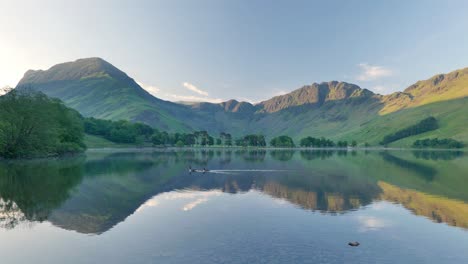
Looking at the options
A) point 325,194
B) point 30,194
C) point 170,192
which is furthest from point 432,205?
point 30,194

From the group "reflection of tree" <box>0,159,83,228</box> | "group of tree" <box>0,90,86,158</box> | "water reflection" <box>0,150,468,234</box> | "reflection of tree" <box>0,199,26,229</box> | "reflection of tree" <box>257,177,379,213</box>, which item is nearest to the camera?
"reflection of tree" <box>0,199,26,229</box>

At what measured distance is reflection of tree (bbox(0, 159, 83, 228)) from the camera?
4675 centimetres

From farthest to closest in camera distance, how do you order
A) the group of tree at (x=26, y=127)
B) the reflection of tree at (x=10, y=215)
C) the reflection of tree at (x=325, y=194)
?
the group of tree at (x=26, y=127) → the reflection of tree at (x=325, y=194) → the reflection of tree at (x=10, y=215)

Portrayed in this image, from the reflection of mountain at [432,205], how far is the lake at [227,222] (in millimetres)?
175

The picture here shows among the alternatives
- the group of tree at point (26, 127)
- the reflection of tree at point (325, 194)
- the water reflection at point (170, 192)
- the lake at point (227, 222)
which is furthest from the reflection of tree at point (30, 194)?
the group of tree at point (26, 127)

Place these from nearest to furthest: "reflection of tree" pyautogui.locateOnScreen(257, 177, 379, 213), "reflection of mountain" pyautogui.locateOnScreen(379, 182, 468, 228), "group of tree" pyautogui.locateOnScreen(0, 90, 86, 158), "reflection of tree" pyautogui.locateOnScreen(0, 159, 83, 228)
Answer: "reflection of tree" pyautogui.locateOnScreen(0, 159, 83, 228)
"reflection of mountain" pyautogui.locateOnScreen(379, 182, 468, 228)
"reflection of tree" pyautogui.locateOnScreen(257, 177, 379, 213)
"group of tree" pyautogui.locateOnScreen(0, 90, 86, 158)

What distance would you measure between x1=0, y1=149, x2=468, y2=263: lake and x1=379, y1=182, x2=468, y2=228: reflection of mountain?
17 cm

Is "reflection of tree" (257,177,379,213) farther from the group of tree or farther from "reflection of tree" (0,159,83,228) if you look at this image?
the group of tree

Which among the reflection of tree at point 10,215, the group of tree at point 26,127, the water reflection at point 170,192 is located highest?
the group of tree at point 26,127

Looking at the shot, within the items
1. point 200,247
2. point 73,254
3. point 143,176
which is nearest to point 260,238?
point 200,247

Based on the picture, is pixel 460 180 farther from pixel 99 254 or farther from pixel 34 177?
pixel 34 177

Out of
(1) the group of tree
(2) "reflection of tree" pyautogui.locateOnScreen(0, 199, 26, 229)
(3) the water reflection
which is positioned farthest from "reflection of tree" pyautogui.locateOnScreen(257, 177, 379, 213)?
(1) the group of tree

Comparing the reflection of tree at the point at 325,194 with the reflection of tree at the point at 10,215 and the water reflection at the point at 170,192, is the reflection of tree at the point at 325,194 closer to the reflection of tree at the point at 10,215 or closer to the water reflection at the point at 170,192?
the water reflection at the point at 170,192

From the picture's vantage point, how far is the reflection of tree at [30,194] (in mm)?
46750
